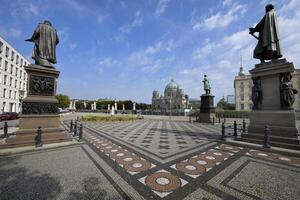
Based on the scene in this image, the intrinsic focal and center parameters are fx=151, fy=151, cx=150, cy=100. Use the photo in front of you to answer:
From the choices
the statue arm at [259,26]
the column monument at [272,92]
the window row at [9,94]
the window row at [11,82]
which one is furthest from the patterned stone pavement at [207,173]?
the window row at [11,82]

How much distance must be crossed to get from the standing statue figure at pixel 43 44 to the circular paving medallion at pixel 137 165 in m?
6.41

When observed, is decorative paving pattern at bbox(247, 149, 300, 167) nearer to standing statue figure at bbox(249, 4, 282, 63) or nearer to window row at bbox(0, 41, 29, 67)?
standing statue figure at bbox(249, 4, 282, 63)

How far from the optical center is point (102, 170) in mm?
4320

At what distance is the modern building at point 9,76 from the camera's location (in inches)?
1230

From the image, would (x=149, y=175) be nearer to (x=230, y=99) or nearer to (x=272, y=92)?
(x=272, y=92)

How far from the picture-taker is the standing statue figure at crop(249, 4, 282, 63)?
7.36 metres

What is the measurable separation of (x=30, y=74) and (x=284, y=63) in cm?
1159

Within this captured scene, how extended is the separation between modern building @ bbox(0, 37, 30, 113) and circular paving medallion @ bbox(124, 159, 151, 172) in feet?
112

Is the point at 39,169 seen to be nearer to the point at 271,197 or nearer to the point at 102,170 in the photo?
the point at 102,170

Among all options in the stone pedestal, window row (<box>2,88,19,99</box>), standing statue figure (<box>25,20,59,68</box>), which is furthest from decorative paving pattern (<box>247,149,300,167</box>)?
window row (<box>2,88,19,99</box>)

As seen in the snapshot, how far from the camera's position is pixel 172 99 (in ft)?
313

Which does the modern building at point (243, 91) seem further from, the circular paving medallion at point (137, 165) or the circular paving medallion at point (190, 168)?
the circular paving medallion at point (137, 165)

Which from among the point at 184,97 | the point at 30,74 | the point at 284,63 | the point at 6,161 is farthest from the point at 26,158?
the point at 184,97

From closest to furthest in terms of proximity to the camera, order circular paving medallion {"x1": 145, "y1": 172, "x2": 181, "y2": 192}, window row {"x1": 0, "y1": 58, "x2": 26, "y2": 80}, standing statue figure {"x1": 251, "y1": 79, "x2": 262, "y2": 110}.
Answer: circular paving medallion {"x1": 145, "y1": 172, "x2": 181, "y2": 192}, standing statue figure {"x1": 251, "y1": 79, "x2": 262, "y2": 110}, window row {"x1": 0, "y1": 58, "x2": 26, "y2": 80}
